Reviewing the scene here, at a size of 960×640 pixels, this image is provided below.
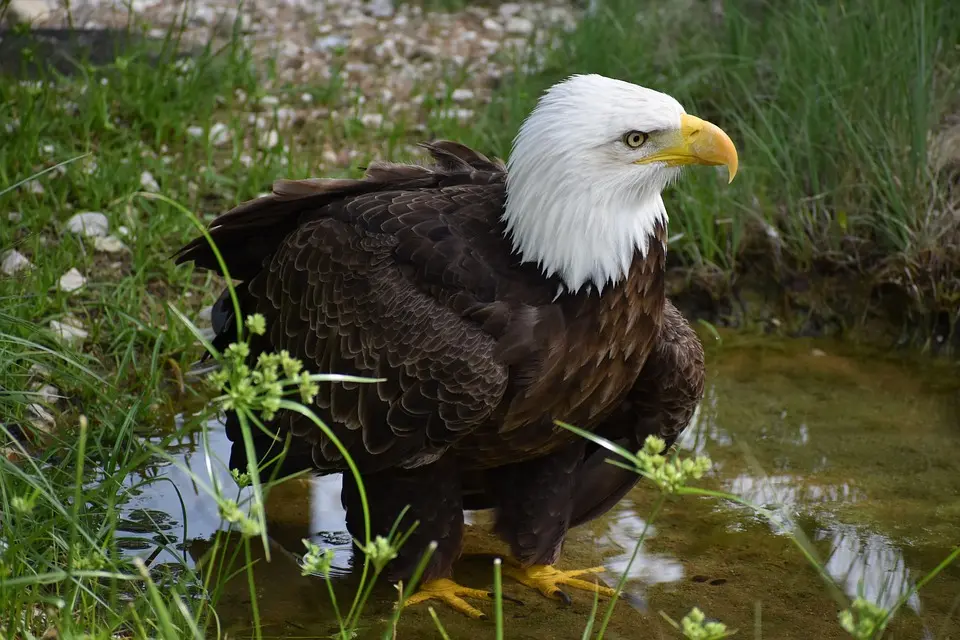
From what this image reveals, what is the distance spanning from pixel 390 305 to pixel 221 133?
2806 mm

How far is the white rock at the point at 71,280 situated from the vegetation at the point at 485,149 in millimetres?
29

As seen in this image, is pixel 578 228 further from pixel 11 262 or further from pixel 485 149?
pixel 485 149

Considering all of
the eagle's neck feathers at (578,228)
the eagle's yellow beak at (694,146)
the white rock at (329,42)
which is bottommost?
the white rock at (329,42)

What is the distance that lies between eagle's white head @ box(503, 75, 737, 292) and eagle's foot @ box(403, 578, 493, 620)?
3.30 feet

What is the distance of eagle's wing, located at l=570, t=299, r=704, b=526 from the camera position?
11.7 feet

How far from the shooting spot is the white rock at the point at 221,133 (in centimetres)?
593

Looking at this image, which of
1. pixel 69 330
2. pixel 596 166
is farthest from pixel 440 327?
pixel 69 330

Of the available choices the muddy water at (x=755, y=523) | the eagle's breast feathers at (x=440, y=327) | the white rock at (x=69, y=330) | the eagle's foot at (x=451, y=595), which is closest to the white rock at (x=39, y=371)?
the white rock at (x=69, y=330)

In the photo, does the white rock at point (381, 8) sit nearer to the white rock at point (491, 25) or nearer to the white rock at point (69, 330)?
the white rock at point (491, 25)

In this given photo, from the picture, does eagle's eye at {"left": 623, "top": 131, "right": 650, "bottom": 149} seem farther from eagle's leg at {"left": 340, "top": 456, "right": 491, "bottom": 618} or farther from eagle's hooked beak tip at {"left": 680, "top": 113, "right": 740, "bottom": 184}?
eagle's leg at {"left": 340, "top": 456, "right": 491, "bottom": 618}

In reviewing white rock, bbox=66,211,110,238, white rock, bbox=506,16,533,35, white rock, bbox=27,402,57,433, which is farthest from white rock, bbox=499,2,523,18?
white rock, bbox=27,402,57,433

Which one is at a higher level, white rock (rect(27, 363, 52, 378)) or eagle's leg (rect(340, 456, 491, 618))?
white rock (rect(27, 363, 52, 378))

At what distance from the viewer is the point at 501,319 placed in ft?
10.7

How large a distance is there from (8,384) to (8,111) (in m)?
2.28
